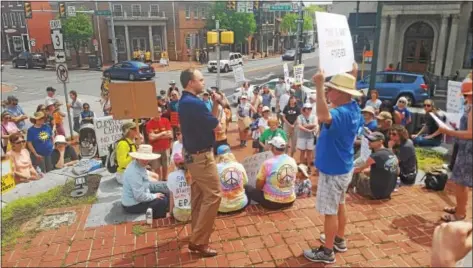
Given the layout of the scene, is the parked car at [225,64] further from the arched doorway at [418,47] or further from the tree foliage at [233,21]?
the arched doorway at [418,47]

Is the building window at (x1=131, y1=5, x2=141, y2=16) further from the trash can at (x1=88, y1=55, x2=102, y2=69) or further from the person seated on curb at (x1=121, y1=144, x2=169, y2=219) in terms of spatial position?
the person seated on curb at (x1=121, y1=144, x2=169, y2=219)

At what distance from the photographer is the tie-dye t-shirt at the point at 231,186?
4516mm

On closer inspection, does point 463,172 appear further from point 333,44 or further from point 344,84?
point 333,44

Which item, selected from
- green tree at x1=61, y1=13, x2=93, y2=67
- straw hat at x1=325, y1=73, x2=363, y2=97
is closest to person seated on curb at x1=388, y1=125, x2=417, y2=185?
straw hat at x1=325, y1=73, x2=363, y2=97

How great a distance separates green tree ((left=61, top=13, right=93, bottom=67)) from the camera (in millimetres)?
31297

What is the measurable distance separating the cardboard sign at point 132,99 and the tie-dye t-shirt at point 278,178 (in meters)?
2.23

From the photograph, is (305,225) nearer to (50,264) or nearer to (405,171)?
(405,171)

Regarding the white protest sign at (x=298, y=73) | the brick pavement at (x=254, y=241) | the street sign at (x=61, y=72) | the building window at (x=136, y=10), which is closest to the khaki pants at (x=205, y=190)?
the brick pavement at (x=254, y=241)

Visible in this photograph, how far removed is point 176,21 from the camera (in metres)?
37.6

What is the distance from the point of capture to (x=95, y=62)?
1369 inches

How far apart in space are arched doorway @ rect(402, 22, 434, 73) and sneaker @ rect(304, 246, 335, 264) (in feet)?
68.8

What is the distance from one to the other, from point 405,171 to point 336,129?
10.3 feet

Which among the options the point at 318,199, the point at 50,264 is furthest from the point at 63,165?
the point at 318,199

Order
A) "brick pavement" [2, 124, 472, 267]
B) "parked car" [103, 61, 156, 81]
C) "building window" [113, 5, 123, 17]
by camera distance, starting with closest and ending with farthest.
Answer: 1. "brick pavement" [2, 124, 472, 267]
2. "parked car" [103, 61, 156, 81]
3. "building window" [113, 5, 123, 17]
